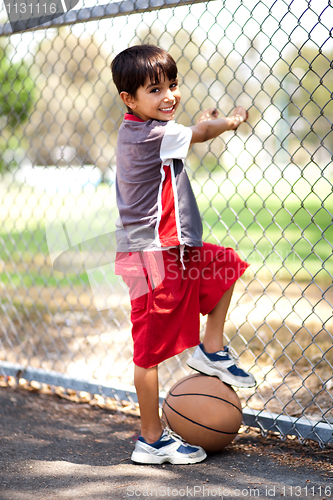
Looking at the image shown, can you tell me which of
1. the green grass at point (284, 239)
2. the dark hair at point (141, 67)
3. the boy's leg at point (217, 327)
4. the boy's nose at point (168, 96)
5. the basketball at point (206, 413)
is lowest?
the green grass at point (284, 239)

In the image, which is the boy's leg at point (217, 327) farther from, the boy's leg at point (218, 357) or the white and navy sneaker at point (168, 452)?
the white and navy sneaker at point (168, 452)

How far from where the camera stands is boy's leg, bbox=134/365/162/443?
105 inches

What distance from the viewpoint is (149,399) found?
268cm

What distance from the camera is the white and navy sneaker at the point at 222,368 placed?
2.75m

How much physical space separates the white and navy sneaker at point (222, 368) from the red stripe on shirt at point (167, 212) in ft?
2.38

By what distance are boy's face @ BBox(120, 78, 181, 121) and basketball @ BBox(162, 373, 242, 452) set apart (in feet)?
4.79

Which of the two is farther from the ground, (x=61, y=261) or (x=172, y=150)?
(x=172, y=150)

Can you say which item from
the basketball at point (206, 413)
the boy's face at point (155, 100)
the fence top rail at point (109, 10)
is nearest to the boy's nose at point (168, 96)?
the boy's face at point (155, 100)

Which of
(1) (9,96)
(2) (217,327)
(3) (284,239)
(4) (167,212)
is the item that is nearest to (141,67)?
(4) (167,212)

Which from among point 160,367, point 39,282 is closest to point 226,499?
point 160,367

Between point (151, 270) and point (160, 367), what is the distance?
1.86 metres

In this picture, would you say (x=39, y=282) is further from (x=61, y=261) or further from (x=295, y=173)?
(x=295, y=173)

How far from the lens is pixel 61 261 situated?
320cm

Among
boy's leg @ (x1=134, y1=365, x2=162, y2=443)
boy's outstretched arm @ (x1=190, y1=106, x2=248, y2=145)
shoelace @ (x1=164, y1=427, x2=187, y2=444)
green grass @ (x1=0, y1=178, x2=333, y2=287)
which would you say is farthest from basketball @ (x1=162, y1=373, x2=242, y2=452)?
boy's outstretched arm @ (x1=190, y1=106, x2=248, y2=145)
